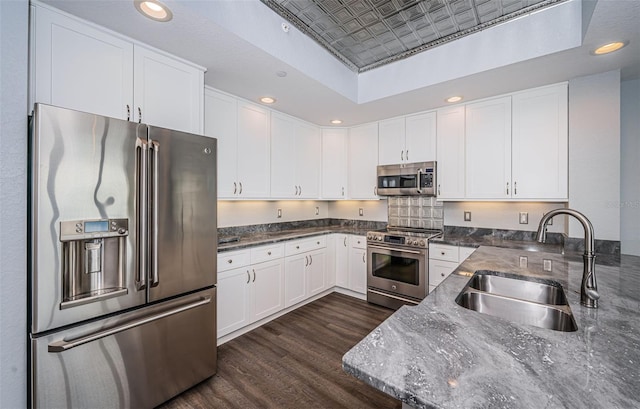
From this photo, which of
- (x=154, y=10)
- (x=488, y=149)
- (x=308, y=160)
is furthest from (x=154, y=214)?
(x=488, y=149)

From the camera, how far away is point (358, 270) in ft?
12.0

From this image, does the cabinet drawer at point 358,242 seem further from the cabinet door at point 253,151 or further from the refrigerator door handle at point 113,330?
the refrigerator door handle at point 113,330

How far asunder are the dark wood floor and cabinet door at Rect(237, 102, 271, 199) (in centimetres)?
151

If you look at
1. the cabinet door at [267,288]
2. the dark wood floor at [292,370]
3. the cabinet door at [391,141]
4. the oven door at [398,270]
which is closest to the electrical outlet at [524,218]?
the oven door at [398,270]

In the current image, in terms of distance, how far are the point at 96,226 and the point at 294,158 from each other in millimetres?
2442

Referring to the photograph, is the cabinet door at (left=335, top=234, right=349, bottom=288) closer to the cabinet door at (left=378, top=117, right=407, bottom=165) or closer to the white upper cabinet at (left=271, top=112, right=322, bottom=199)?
the white upper cabinet at (left=271, top=112, right=322, bottom=199)

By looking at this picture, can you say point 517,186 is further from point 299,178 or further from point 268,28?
point 268,28

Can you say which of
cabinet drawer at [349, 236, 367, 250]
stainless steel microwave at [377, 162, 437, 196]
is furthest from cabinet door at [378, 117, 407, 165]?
cabinet drawer at [349, 236, 367, 250]

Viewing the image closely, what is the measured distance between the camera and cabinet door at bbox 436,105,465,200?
314cm

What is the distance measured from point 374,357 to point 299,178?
Answer: 9.98ft

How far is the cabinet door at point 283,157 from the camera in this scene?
333cm

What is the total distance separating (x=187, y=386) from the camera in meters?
1.88

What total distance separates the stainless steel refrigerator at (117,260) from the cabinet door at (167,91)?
31 cm

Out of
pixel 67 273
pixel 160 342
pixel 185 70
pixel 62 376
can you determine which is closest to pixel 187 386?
pixel 160 342
